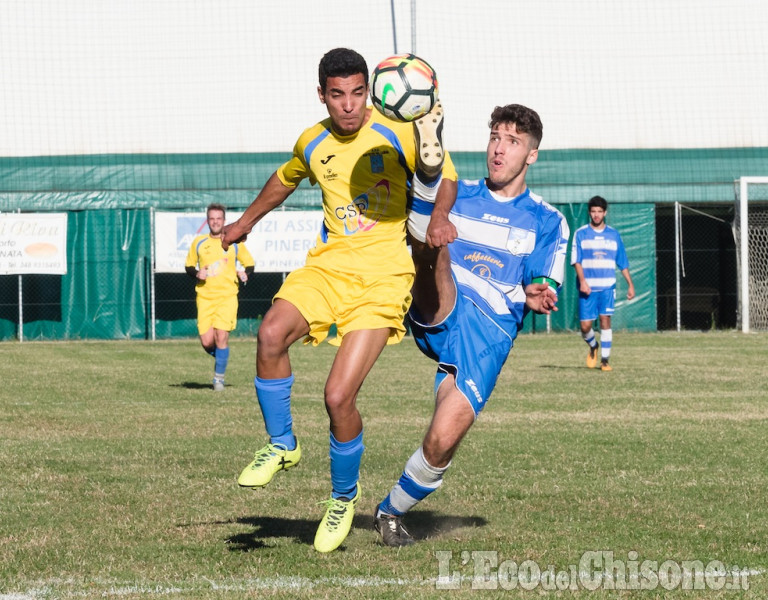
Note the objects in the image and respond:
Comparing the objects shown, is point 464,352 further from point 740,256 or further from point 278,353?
point 740,256

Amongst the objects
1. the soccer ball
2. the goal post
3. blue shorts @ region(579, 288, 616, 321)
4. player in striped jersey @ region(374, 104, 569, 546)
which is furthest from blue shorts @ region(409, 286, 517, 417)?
the goal post

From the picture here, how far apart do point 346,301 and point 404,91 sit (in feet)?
3.31

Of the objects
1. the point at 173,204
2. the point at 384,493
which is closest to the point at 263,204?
the point at 384,493

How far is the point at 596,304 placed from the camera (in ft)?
55.6

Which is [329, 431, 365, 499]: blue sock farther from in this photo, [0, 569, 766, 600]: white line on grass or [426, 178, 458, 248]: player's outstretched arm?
[426, 178, 458, 248]: player's outstretched arm

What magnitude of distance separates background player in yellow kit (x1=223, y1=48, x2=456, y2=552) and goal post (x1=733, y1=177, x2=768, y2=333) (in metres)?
19.9

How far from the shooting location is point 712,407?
37.7 ft

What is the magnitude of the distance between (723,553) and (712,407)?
21.0 feet

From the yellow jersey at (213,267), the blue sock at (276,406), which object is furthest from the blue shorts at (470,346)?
the yellow jersey at (213,267)

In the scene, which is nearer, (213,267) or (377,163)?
(377,163)

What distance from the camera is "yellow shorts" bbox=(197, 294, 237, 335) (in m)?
14.3

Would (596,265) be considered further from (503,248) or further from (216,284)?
(503,248)

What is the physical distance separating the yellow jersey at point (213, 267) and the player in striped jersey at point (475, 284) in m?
8.47

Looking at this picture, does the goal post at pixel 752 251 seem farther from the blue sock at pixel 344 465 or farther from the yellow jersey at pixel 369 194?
the blue sock at pixel 344 465
